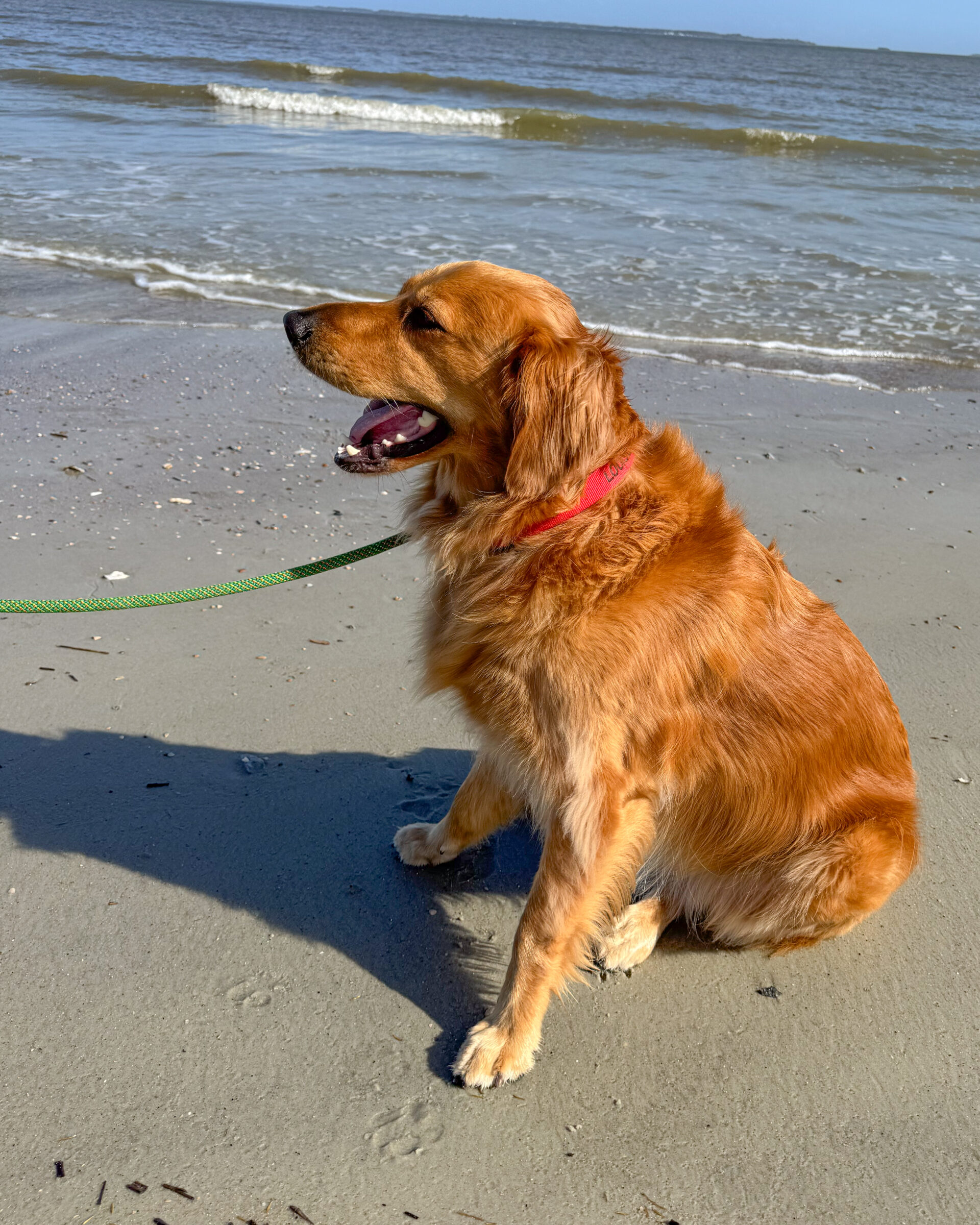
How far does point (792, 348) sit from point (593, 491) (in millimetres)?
5722

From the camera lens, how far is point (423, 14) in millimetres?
113938

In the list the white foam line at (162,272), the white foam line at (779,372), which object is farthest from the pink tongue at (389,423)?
the white foam line at (162,272)

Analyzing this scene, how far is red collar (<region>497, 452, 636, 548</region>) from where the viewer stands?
2158 millimetres

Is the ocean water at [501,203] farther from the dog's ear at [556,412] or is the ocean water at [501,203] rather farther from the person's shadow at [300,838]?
the dog's ear at [556,412]

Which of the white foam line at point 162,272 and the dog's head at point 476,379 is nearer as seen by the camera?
the dog's head at point 476,379

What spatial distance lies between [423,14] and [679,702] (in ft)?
441

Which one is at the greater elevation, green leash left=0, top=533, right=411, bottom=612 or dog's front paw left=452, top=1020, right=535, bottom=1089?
green leash left=0, top=533, right=411, bottom=612

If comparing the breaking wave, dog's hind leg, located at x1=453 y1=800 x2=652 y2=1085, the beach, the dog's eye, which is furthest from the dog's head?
the breaking wave

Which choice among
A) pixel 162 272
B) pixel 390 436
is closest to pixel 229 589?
pixel 390 436

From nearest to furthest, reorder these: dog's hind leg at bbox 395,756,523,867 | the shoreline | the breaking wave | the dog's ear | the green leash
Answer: the dog's ear < the green leash < dog's hind leg at bbox 395,756,523,867 < the shoreline < the breaking wave

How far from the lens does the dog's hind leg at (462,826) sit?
268 cm

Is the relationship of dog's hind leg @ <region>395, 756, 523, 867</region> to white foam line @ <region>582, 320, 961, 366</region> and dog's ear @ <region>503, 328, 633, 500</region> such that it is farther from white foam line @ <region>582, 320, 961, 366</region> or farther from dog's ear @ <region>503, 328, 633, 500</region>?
white foam line @ <region>582, 320, 961, 366</region>

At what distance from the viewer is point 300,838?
282 cm

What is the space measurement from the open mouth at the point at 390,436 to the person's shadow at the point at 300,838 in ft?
3.88
